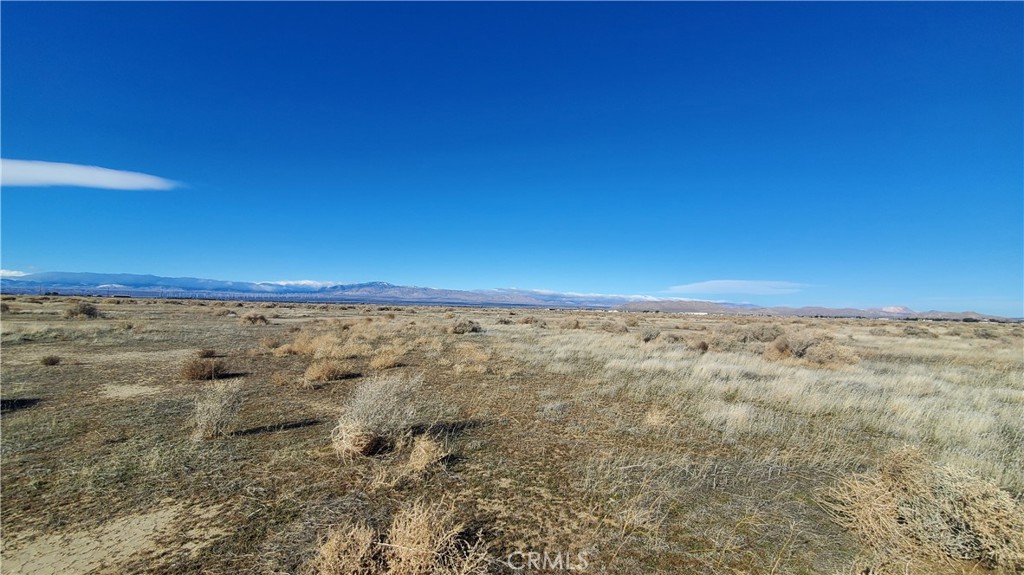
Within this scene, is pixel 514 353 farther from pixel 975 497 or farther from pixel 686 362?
pixel 975 497

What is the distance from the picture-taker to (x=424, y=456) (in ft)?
19.6

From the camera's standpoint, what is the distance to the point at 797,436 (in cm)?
799

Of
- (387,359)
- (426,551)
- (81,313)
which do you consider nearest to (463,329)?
(387,359)

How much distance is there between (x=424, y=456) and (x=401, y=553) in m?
2.44

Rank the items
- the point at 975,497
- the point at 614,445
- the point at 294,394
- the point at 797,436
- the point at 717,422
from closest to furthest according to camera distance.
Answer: the point at 975,497
the point at 614,445
the point at 797,436
the point at 717,422
the point at 294,394

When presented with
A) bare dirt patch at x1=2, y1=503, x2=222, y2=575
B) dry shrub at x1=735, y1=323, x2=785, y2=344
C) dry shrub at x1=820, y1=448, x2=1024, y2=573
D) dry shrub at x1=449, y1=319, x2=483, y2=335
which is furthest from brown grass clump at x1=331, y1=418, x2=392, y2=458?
dry shrub at x1=735, y1=323, x2=785, y2=344

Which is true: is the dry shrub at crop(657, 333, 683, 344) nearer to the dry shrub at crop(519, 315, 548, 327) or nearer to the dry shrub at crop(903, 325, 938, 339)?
the dry shrub at crop(519, 315, 548, 327)

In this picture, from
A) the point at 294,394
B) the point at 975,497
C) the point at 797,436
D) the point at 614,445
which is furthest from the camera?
the point at 294,394

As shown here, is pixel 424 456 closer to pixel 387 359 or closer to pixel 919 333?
pixel 387 359

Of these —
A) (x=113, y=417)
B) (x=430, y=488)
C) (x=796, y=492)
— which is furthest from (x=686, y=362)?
(x=113, y=417)

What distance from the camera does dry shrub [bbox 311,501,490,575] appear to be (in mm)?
3479

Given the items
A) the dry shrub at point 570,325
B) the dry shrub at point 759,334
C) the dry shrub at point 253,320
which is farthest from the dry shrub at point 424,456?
the dry shrub at point 253,320

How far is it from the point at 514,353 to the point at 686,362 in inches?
286

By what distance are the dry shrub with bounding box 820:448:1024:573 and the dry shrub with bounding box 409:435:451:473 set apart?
5.32 metres
